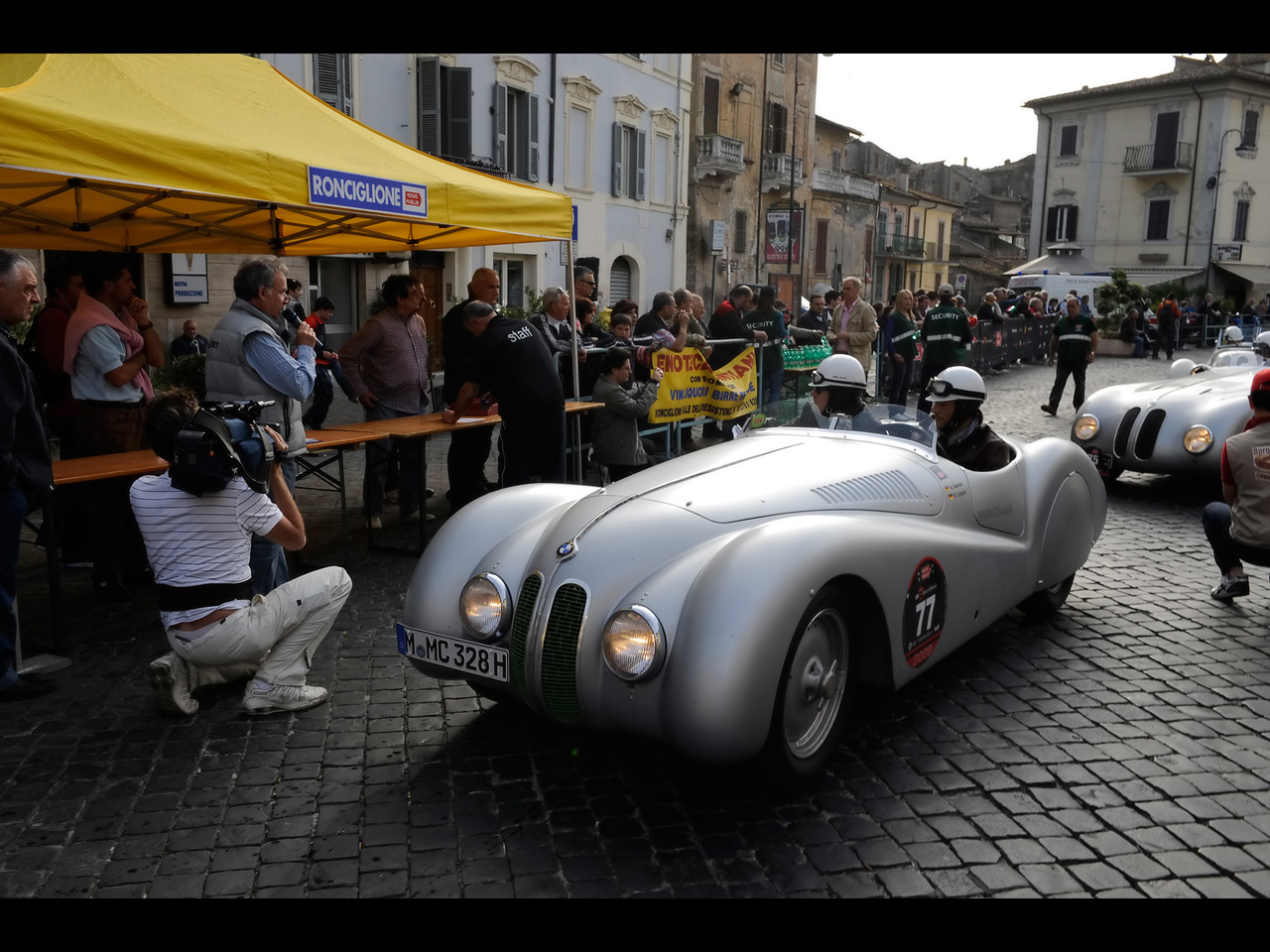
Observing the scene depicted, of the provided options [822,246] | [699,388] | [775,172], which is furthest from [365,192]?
[822,246]

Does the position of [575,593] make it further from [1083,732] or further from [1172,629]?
[1172,629]

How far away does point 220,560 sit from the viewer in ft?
13.3

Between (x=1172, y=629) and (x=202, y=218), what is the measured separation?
6.76m

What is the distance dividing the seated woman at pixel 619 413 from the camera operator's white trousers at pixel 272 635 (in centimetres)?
361

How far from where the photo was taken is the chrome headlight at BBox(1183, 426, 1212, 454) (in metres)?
8.38

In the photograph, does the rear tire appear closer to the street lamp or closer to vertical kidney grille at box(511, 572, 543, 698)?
vertical kidney grille at box(511, 572, 543, 698)

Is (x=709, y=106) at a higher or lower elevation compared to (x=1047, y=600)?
higher

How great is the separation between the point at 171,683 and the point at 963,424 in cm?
389

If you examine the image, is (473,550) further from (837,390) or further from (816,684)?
(837,390)

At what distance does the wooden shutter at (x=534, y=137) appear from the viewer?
77.9ft

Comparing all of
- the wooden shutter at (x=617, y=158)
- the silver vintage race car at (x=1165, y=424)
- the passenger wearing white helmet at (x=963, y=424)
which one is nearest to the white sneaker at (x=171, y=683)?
the passenger wearing white helmet at (x=963, y=424)

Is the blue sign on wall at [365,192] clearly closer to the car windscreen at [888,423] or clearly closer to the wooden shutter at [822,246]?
the car windscreen at [888,423]

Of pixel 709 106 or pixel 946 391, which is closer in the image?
pixel 946 391
